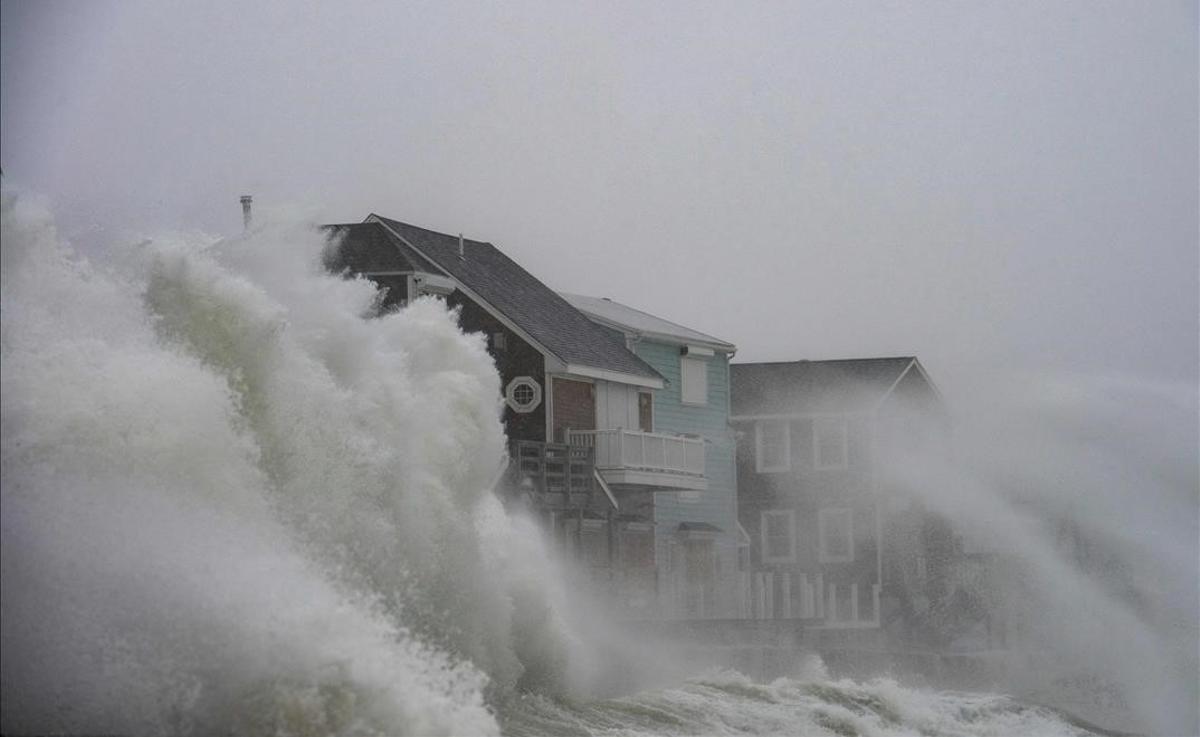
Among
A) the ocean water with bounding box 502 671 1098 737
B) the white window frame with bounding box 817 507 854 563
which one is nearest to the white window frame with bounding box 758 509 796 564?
the white window frame with bounding box 817 507 854 563

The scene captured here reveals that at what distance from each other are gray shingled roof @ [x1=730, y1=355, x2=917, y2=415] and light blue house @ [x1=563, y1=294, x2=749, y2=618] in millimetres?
3412

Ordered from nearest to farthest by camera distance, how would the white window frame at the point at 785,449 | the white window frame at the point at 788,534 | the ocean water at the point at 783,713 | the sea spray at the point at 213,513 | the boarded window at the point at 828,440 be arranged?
the sea spray at the point at 213,513 → the ocean water at the point at 783,713 → the boarded window at the point at 828,440 → the white window frame at the point at 788,534 → the white window frame at the point at 785,449

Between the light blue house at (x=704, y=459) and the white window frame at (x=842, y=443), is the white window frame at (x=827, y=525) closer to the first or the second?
the white window frame at (x=842, y=443)

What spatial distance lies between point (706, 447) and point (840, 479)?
17.8 feet

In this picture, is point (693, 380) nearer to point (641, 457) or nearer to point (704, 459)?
point (704, 459)

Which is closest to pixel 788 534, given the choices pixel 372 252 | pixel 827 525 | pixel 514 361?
pixel 827 525

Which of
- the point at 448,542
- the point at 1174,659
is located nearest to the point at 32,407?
the point at 448,542

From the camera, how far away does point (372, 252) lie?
35.1 meters

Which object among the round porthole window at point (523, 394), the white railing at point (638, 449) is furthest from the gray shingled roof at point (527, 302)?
the white railing at point (638, 449)

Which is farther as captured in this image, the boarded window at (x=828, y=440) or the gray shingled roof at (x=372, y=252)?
the boarded window at (x=828, y=440)

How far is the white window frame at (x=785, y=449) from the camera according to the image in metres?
50.0

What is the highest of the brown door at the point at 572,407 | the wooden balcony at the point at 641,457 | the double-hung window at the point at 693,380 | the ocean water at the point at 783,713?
the double-hung window at the point at 693,380

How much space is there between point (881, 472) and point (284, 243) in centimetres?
2995

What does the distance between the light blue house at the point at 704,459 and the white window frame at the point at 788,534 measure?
200 centimetres
